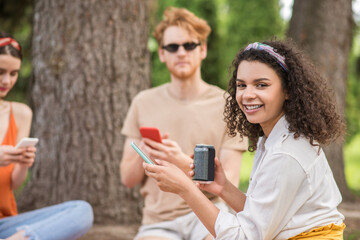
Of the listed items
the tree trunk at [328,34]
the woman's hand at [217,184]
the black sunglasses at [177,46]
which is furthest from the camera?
the tree trunk at [328,34]

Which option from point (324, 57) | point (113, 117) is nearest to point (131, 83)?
point (113, 117)

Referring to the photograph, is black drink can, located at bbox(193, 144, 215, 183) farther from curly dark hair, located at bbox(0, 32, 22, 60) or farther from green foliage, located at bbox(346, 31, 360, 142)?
green foliage, located at bbox(346, 31, 360, 142)

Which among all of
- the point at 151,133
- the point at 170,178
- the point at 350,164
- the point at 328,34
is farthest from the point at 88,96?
the point at 350,164

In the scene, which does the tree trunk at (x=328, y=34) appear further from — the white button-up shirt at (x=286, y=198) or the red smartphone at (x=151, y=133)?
the white button-up shirt at (x=286, y=198)

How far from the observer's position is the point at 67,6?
14.5 feet

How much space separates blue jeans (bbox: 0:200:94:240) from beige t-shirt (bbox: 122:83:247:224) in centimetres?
44

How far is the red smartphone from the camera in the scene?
273 cm

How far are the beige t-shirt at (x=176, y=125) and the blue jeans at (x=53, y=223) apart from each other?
44 centimetres

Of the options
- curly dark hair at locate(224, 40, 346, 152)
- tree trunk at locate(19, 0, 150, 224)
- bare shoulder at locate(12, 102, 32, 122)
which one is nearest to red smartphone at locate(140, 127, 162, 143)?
curly dark hair at locate(224, 40, 346, 152)

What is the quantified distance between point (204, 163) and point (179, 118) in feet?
3.11

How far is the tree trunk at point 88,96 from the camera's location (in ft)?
14.5

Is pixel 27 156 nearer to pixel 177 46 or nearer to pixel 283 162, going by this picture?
pixel 177 46

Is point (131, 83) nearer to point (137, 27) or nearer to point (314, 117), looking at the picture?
point (137, 27)

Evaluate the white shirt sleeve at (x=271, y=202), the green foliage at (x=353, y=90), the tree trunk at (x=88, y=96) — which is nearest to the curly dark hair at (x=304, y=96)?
the white shirt sleeve at (x=271, y=202)
